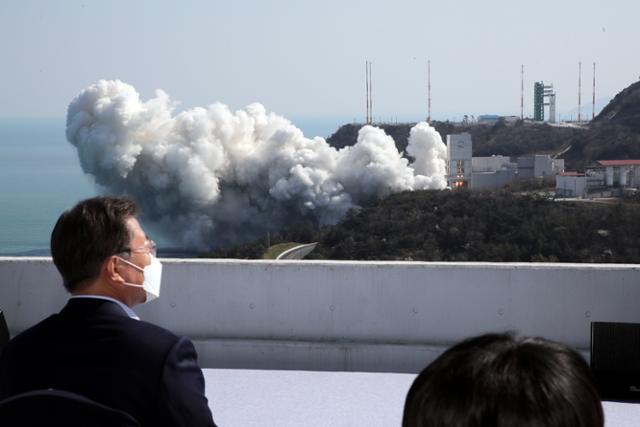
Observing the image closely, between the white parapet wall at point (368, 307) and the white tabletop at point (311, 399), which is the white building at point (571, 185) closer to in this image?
the white parapet wall at point (368, 307)

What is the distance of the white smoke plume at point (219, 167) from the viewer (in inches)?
2009

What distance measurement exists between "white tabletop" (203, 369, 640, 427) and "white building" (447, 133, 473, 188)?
5029cm

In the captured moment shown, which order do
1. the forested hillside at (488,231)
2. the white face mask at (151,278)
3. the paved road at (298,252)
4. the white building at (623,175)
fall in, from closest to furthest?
the white face mask at (151,278), the forested hillside at (488,231), the paved road at (298,252), the white building at (623,175)

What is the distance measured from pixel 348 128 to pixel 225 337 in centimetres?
6810

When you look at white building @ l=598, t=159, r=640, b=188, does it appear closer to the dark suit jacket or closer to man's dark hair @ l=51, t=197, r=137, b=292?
man's dark hair @ l=51, t=197, r=137, b=292

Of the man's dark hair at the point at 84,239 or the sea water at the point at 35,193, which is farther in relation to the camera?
the sea water at the point at 35,193

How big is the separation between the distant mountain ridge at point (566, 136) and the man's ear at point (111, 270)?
169ft

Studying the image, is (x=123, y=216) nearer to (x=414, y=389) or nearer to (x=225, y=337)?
(x=414, y=389)

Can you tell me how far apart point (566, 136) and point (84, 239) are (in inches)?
2414

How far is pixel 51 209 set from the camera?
77.7 metres

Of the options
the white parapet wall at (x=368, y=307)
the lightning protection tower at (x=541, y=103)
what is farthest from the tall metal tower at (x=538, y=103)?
the white parapet wall at (x=368, y=307)

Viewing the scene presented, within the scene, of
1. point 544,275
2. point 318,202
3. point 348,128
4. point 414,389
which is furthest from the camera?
point 348,128

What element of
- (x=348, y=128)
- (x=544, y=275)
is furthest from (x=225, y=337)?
(x=348, y=128)

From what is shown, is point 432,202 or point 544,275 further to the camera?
point 432,202
